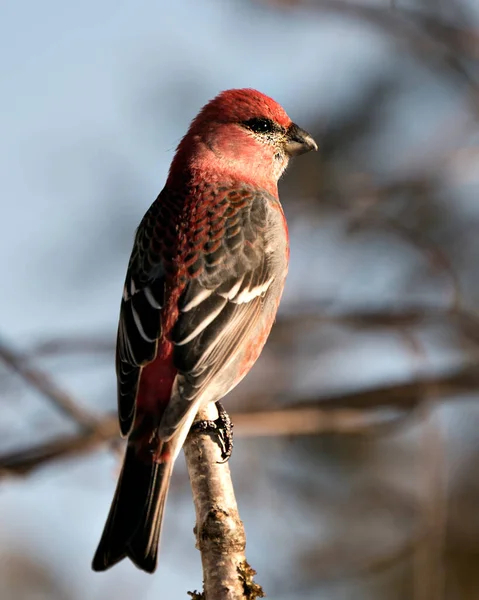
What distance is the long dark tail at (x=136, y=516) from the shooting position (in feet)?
13.0

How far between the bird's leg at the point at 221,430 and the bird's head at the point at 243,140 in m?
1.64

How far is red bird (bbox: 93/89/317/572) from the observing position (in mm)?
4188

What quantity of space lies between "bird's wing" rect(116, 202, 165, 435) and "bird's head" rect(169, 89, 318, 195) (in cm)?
70

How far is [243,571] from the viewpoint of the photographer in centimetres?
352

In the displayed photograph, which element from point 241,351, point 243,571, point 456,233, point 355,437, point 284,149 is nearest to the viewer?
point 243,571

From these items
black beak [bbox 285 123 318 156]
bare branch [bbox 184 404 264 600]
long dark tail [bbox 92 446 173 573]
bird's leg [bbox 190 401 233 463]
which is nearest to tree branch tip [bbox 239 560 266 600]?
bare branch [bbox 184 404 264 600]

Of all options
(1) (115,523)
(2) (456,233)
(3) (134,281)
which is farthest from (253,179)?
(2) (456,233)

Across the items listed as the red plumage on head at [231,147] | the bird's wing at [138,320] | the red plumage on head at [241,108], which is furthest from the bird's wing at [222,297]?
the red plumage on head at [241,108]

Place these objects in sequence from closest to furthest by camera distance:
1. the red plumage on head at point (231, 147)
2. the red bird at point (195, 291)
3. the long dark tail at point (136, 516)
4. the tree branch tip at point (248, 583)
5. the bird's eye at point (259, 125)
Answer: the tree branch tip at point (248, 583) → the long dark tail at point (136, 516) → the red bird at point (195, 291) → the red plumage on head at point (231, 147) → the bird's eye at point (259, 125)

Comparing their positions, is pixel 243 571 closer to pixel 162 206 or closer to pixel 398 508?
pixel 162 206

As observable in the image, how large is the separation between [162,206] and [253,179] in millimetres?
612

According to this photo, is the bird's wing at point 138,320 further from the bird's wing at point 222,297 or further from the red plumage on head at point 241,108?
the red plumage on head at point 241,108

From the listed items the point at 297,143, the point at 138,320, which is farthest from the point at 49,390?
the point at 297,143

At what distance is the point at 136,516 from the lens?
4.07 m
